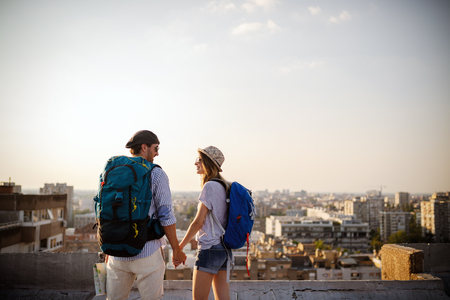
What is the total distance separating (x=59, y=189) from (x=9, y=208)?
6763cm

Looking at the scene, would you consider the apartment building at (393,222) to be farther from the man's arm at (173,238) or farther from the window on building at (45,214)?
the man's arm at (173,238)

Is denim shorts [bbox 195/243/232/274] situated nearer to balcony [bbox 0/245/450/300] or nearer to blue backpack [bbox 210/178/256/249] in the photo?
blue backpack [bbox 210/178/256/249]

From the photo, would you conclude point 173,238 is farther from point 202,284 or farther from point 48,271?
point 48,271

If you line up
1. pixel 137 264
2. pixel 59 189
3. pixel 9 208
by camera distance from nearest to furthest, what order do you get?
1. pixel 137 264
2. pixel 9 208
3. pixel 59 189

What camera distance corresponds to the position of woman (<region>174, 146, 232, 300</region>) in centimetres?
237

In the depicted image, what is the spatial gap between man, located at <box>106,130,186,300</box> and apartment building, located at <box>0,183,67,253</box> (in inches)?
545

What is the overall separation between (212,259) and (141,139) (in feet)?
3.23

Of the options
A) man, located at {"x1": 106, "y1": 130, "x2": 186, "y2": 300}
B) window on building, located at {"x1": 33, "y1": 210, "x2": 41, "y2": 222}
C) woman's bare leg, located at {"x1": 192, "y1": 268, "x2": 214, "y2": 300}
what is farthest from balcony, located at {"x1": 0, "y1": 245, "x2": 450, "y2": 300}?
window on building, located at {"x1": 33, "y1": 210, "x2": 41, "y2": 222}

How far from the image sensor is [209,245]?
2.41 meters

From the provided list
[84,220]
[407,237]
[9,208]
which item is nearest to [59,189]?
[84,220]

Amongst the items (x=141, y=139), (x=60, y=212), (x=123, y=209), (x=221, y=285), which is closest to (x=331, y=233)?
(x=60, y=212)

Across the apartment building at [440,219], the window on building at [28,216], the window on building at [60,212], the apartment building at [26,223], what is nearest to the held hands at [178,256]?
the apartment building at [26,223]

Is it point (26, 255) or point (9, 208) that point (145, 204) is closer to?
point (26, 255)

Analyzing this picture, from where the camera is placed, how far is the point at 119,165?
2.06m
